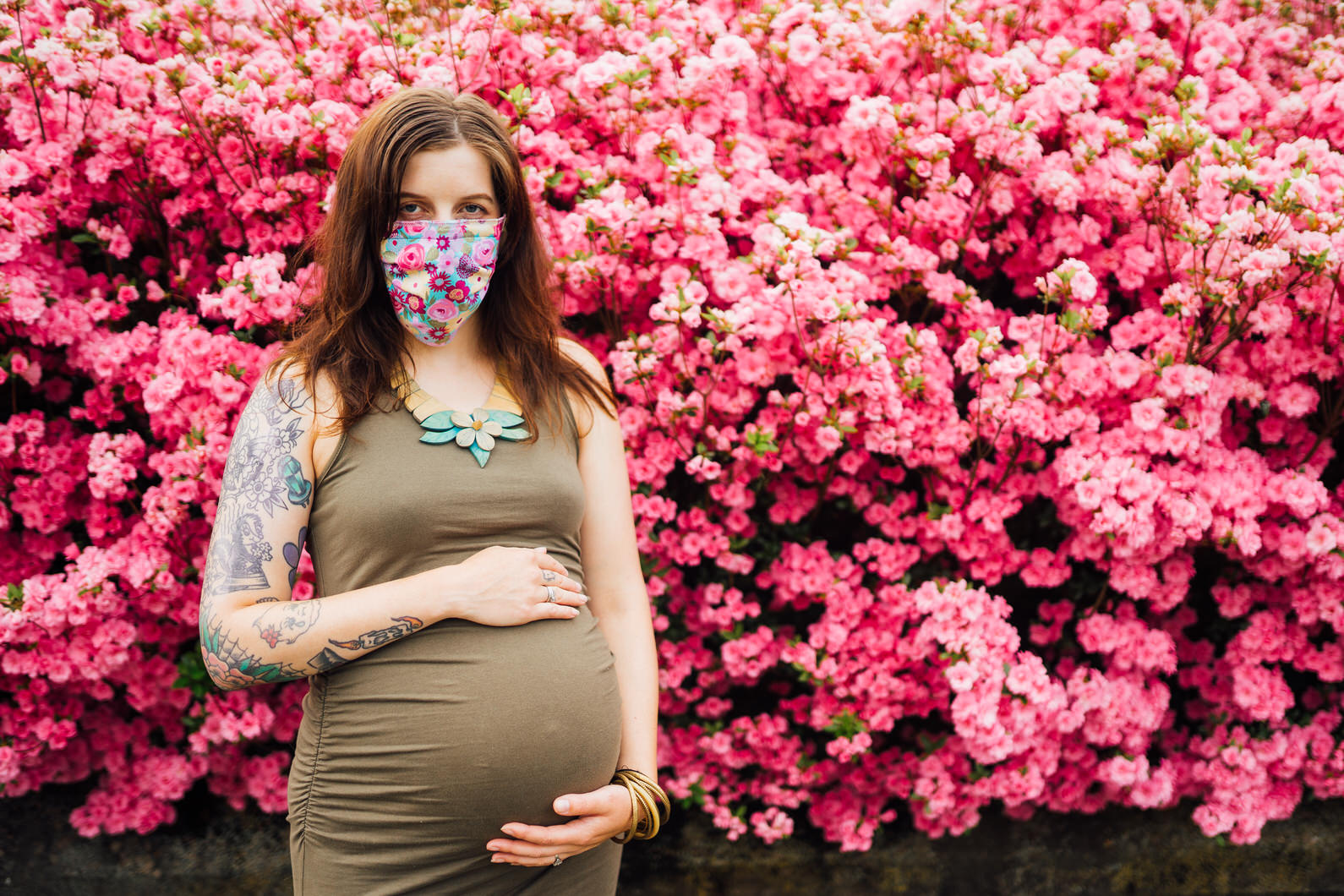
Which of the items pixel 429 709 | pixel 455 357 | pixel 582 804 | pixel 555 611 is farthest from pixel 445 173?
pixel 582 804

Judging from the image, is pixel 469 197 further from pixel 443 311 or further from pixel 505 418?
pixel 505 418

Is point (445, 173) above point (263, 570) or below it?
above

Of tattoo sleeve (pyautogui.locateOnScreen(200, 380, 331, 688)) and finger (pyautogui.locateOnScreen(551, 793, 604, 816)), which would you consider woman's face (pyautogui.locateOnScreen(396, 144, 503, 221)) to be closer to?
tattoo sleeve (pyautogui.locateOnScreen(200, 380, 331, 688))

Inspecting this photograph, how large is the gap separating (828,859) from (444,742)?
197cm

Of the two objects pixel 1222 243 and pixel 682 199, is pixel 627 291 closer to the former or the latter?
pixel 682 199

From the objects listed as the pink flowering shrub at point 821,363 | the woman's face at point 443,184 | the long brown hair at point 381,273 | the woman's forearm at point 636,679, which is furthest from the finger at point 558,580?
the pink flowering shrub at point 821,363

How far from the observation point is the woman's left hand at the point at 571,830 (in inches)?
60.8

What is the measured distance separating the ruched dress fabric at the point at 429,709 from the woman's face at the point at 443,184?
0.38 m

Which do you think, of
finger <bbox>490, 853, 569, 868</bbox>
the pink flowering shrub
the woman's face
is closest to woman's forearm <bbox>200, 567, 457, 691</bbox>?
finger <bbox>490, 853, 569, 868</bbox>

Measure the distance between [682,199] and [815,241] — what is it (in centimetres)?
41

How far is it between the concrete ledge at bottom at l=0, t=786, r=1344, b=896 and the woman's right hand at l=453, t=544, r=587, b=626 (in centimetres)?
174

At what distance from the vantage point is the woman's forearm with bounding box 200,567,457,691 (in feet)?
4.73

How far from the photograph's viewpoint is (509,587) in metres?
1.56

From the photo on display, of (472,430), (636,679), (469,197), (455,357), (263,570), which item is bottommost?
(636,679)
